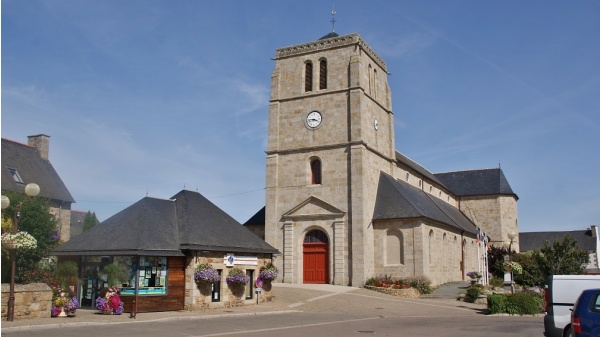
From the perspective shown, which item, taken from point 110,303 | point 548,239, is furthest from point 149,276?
point 548,239

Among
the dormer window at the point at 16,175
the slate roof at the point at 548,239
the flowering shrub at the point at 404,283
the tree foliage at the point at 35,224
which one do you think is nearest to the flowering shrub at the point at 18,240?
the flowering shrub at the point at 404,283

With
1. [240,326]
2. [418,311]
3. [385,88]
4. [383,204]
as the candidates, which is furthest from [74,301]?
[385,88]

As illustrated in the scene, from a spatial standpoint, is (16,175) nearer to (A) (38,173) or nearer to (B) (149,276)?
(A) (38,173)

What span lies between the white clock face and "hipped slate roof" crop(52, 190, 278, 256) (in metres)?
12.3

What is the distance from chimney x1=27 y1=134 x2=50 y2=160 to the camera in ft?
164

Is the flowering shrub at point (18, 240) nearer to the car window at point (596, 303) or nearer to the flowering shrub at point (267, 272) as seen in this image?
the flowering shrub at point (267, 272)

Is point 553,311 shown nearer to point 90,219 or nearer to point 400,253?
point 400,253

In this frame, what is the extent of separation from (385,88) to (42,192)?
28.4 meters

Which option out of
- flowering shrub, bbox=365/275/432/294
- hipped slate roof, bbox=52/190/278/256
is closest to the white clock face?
flowering shrub, bbox=365/275/432/294

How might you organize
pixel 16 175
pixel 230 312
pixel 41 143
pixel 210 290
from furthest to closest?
pixel 41 143
pixel 16 175
pixel 210 290
pixel 230 312

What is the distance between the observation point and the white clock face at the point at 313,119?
37.0 metres

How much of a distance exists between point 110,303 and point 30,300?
2.85m

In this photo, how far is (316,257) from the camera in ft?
116

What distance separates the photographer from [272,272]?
85.5 feet
